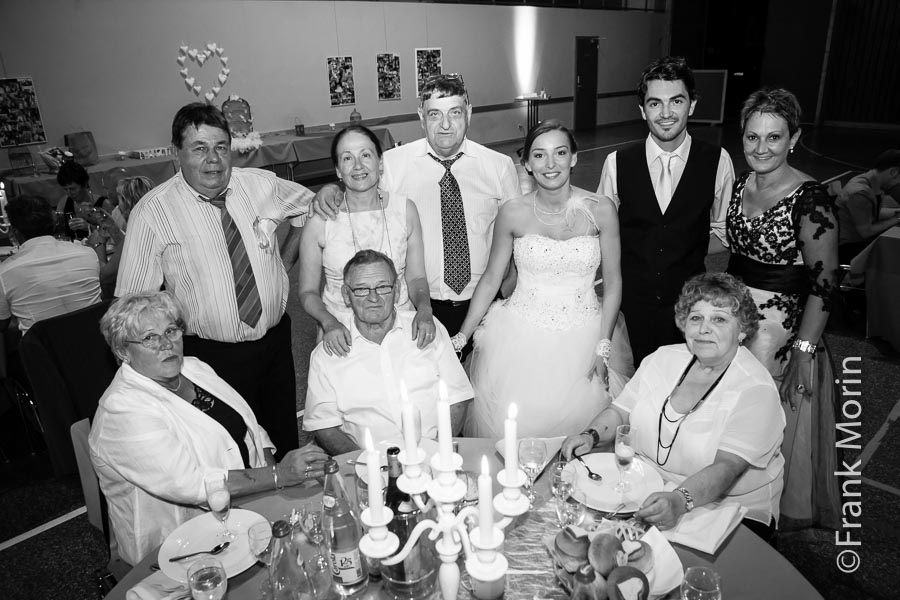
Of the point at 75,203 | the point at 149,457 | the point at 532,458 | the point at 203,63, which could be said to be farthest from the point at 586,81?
the point at 149,457

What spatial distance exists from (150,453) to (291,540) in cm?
69

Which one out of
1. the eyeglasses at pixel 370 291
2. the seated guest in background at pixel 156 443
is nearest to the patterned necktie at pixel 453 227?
the eyeglasses at pixel 370 291

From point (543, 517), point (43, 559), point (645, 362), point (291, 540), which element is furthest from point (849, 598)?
point (43, 559)

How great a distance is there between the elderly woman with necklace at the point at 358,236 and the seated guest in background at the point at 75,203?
321 centimetres

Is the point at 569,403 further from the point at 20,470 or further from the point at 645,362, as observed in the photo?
the point at 20,470

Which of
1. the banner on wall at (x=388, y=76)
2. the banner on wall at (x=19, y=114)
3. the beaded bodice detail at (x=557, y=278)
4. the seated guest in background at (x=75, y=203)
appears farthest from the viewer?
the banner on wall at (x=388, y=76)

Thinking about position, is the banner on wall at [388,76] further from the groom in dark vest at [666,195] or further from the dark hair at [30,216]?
the groom in dark vest at [666,195]

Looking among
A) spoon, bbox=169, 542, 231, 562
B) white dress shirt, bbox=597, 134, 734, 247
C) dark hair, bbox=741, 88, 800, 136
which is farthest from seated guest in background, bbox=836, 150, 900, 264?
spoon, bbox=169, 542, 231, 562

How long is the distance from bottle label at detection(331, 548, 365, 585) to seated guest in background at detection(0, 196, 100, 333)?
3.10m

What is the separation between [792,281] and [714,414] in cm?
91

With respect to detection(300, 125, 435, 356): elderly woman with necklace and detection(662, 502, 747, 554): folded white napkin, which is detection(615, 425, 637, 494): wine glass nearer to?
detection(662, 502, 747, 554): folded white napkin

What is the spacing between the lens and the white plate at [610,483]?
1.70 m

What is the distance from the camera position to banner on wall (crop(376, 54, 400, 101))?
12070 millimetres

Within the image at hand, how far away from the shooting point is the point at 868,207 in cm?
491
